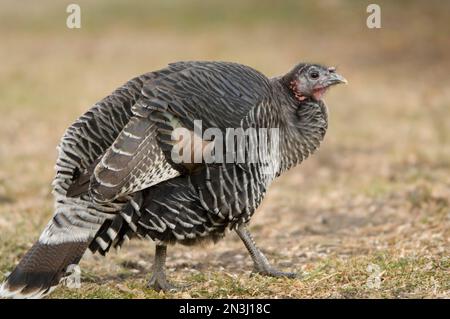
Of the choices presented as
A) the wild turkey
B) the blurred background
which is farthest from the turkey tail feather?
the blurred background

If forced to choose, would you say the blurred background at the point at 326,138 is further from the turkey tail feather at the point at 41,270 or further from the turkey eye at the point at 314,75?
the turkey eye at the point at 314,75

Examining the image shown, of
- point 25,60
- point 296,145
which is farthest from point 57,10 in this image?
point 296,145

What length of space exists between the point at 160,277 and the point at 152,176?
92 centimetres

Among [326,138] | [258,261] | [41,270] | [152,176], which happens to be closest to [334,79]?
[258,261]

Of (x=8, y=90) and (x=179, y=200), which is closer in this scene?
(x=179, y=200)

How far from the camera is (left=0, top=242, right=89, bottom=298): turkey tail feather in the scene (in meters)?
5.09

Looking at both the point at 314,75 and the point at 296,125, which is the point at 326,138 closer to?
the point at 314,75

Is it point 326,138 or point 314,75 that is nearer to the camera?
point 314,75

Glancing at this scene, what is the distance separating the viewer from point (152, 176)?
5.31 m

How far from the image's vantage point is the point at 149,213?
17.6ft

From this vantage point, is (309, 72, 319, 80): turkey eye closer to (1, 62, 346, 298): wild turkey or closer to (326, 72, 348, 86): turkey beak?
(326, 72, 348, 86): turkey beak

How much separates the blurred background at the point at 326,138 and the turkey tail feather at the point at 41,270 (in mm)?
339

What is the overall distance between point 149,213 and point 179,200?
0.76 ft
